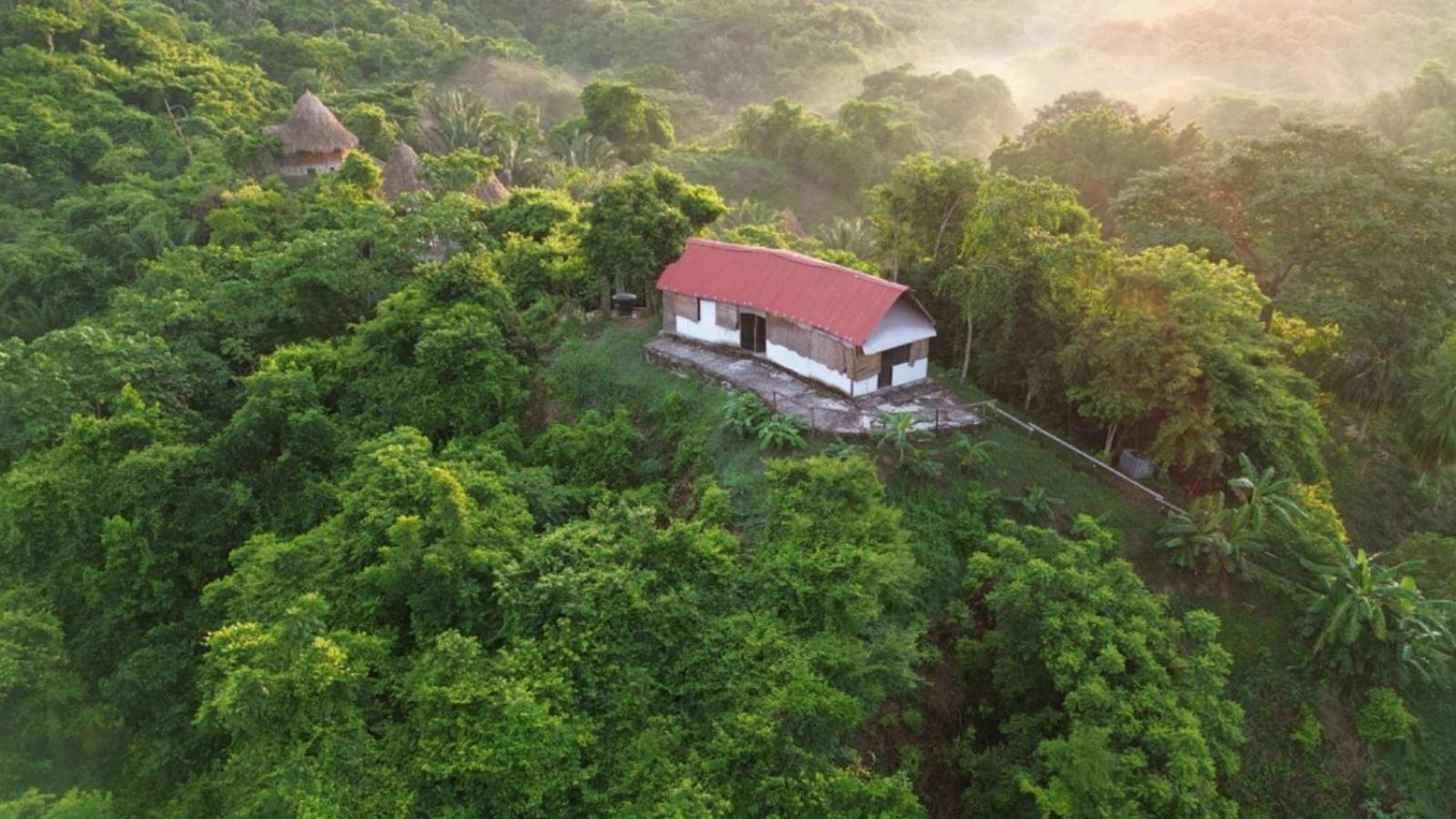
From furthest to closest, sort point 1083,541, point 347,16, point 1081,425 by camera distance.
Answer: point 347,16, point 1081,425, point 1083,541

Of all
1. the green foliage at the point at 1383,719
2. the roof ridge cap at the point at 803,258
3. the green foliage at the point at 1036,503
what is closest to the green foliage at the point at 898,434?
the green foliage at the point at 1036,503

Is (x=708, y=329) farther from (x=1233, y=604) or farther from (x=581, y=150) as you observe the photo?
(x=581, y=150)

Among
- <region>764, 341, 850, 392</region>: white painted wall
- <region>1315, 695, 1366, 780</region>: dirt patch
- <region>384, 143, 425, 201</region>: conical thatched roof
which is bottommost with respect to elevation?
<region>1315, 695, 1366, 780</region>: dirt patch

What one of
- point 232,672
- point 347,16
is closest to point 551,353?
point 232,672

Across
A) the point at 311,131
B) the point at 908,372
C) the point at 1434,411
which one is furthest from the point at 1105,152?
the point at 311,131

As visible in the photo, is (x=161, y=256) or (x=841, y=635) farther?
(x=161, y=256)

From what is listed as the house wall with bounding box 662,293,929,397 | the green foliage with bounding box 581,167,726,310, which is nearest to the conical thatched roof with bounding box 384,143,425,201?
the green foliage with bounding box 581,167,726,310

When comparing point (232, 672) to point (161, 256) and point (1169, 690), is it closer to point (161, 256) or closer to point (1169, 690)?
point (1169, 690)

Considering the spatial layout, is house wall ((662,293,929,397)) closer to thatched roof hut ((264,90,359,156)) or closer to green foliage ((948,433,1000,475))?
green foliage ((948,433,1000,475))
